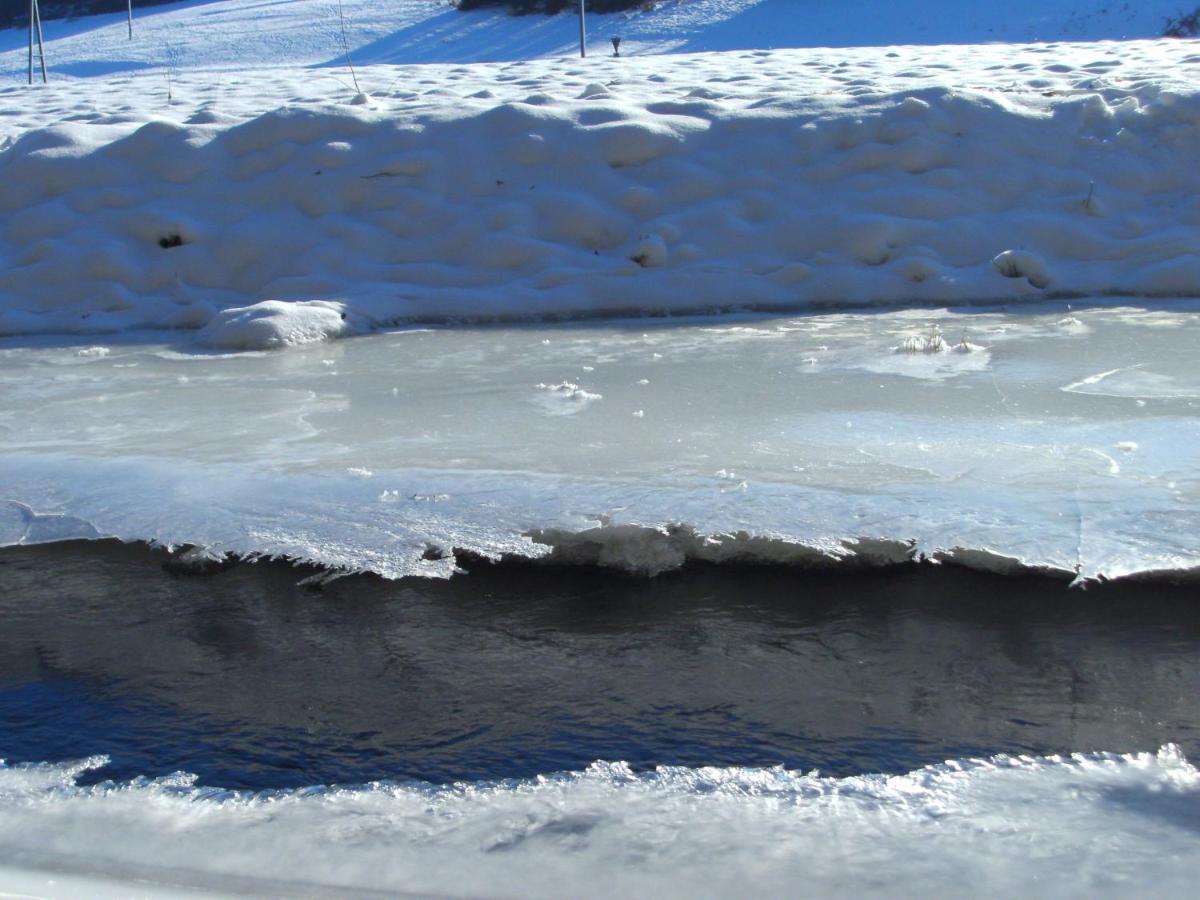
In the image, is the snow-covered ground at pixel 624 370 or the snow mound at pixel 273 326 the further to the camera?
the snow mound at pixel 273 326

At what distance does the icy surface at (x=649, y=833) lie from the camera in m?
1.62

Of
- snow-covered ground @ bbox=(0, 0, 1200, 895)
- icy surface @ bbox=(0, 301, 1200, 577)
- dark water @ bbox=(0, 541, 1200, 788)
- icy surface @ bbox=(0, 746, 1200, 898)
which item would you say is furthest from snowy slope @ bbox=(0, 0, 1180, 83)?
icy surface @ bbox=(0, 746, 1200, 898)

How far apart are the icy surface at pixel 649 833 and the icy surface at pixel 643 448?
0.79 metres

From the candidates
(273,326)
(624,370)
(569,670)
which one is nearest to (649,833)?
(569,670)

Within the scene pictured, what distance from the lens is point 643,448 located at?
3.33 m

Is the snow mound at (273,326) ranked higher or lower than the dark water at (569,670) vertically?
higher

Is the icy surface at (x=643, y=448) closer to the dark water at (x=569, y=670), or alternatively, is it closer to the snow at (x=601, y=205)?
the dark water at (x=569, y=670)

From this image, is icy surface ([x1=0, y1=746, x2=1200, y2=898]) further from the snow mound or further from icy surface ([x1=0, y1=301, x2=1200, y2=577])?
the snow mound

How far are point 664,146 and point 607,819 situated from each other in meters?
5.45

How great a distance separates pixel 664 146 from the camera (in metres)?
6.76

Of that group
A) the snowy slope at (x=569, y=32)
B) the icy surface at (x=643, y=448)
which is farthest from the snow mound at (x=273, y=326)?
the snowy slope at (x=569, y=32)

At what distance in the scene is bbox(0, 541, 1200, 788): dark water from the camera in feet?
6.71

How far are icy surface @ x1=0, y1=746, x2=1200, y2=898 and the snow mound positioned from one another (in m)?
3.37

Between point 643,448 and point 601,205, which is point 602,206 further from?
point 643,448
